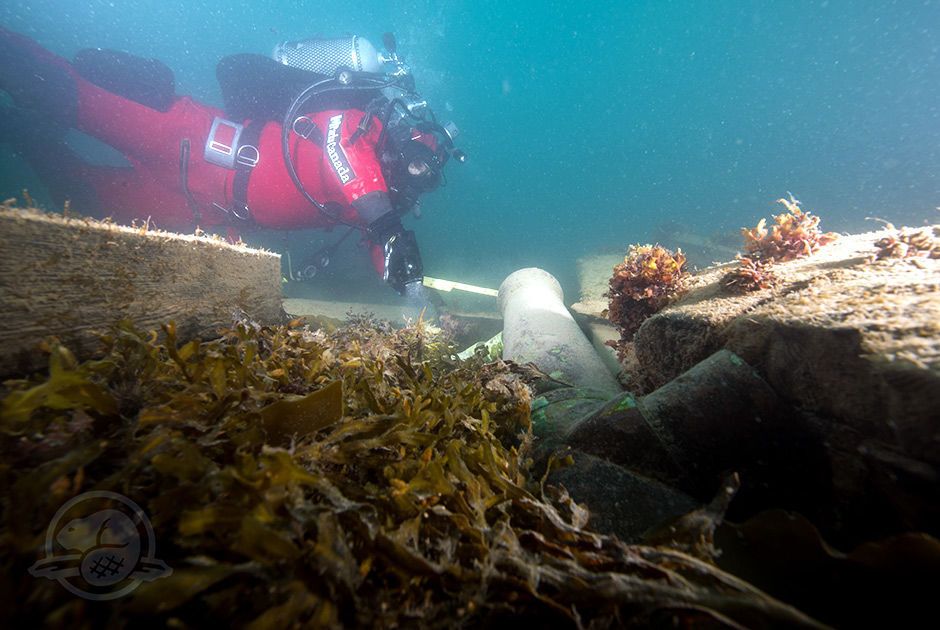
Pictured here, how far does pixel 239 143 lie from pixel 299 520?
30.8 feet

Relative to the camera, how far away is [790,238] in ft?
10.3

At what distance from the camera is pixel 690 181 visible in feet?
188

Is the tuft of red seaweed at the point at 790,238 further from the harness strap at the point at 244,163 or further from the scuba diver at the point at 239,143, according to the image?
the harness strap at the point at 244,163

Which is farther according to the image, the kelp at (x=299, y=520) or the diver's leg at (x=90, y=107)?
the diver's leg at (x=90, y=107)

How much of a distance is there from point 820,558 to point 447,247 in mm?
23997

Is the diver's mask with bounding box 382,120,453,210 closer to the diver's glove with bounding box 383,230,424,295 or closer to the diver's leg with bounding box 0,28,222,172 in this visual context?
the diver's glove with bounding box 383,230,424,295

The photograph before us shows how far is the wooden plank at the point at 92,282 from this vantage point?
1.73 metres

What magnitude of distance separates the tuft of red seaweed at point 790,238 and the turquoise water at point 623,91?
2334 cm

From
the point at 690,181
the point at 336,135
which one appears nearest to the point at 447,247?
the point at 336,135

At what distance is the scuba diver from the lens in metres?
7.29

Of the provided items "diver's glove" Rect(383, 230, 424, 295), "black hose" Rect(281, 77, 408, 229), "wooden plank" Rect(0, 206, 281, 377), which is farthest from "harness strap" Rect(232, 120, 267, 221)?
"wooden plank" Rect(0, 206, 281, 377)

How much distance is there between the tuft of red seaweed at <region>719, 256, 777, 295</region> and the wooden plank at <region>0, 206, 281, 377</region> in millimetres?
4028

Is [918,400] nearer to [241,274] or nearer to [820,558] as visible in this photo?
[820,558]

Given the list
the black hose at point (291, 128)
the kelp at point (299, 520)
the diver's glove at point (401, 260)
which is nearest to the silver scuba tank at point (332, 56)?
the black hose at point (291, 128)
